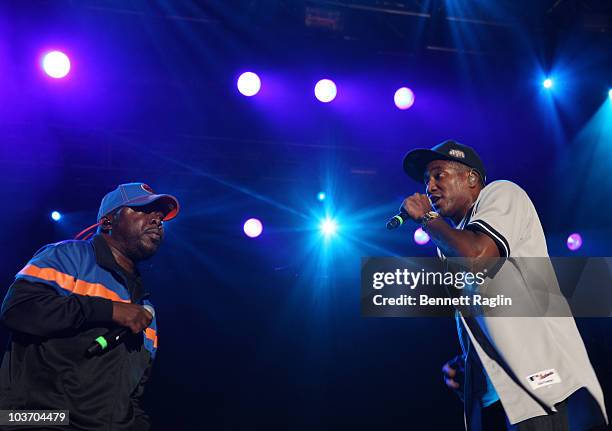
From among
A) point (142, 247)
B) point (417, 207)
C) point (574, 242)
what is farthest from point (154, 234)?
point (574, 242)

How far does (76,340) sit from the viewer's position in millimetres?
2523

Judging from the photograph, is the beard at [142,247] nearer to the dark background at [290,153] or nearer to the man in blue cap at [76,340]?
the man in blue cap at [76,340]

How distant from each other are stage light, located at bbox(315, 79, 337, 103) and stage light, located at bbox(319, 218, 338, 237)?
195 centimetres

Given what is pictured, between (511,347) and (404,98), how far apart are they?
3.84m

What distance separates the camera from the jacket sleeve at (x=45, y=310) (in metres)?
2.38

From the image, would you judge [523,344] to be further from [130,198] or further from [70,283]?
[130,198]

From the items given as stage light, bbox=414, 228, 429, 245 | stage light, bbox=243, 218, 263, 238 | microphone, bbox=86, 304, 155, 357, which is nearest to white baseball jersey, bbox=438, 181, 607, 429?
microphone, bbox=86, 304, 155, 357

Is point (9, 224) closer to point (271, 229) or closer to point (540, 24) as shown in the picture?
point (271, 229)

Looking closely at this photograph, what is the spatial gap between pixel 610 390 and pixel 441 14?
473cm

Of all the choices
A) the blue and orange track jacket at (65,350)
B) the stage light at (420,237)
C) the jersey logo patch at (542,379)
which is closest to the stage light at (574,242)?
the stage light at (420,237)

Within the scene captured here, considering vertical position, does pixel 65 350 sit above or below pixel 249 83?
below

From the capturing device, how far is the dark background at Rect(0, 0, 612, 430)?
5082 millimetres

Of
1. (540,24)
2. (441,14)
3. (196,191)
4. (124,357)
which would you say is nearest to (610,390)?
(540,24)

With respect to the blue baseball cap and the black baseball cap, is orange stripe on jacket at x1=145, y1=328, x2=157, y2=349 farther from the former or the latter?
the black baseball cap
